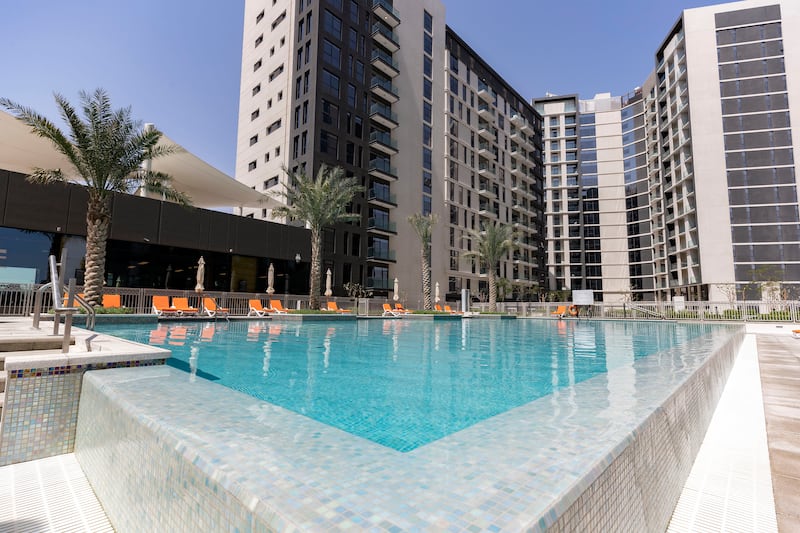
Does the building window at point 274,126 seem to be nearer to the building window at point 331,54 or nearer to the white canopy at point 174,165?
the building window at point 331,54

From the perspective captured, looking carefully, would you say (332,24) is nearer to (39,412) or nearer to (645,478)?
(39,412)

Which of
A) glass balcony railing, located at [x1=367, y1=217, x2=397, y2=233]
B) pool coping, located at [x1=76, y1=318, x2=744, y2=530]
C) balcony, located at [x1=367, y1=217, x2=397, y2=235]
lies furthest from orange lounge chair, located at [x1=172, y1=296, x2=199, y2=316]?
glass balcony railing, located at [x1=367, y1=217, x2=397, y2=233]

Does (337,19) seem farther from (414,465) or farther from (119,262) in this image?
(414,465)

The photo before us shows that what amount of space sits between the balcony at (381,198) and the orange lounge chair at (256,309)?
1694cm

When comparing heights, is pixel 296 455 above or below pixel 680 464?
above

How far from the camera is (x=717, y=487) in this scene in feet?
8.32

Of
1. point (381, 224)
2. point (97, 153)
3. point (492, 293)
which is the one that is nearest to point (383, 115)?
point (381, 224)

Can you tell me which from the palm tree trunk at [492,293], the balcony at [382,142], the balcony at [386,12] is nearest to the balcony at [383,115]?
the balcony at [382,142]

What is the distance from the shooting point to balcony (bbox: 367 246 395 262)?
113ft

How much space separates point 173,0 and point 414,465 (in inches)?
993

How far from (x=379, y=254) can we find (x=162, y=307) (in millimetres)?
20184

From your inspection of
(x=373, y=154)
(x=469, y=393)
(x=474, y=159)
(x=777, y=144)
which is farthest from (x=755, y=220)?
(x=469, y=393)

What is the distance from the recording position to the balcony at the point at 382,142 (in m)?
36.2

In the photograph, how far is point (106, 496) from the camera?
7.38ft
